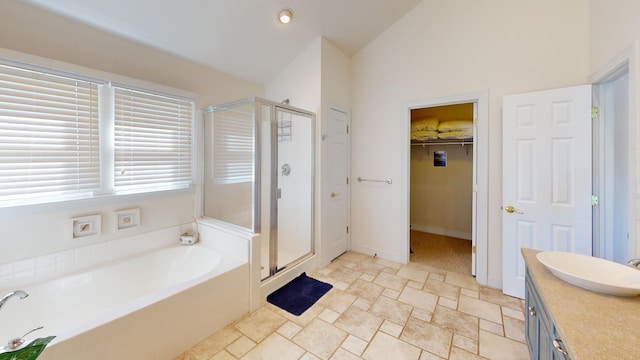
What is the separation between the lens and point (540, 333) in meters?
1.20

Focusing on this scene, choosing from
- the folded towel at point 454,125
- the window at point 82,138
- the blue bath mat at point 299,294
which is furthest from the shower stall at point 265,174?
the folded towel at point 454,125

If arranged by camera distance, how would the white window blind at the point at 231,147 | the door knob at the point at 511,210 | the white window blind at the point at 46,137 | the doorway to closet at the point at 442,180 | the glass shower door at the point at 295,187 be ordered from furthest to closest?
the doorway to closet at the point at 442,180
the glass shower door at the point at 295,187
the white window blind at the point at 231,147
the door knob at the point at 511,210
the white window blind at the point at 46,137

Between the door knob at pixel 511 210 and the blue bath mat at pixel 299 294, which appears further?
the door knob at pixel 511 210

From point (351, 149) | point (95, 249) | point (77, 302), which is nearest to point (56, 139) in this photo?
point (95, 249)

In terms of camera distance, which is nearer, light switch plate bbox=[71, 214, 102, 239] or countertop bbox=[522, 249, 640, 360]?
countertop bbox=[522, 249, 640, 360]

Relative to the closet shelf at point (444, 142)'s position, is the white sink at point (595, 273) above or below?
below

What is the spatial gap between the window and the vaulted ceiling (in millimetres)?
477

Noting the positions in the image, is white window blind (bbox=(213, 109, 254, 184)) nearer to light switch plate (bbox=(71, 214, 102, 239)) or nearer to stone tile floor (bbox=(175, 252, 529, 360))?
light switch plate (bbox=(71, 214, 102, 239))

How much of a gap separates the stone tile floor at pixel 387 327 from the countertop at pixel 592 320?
904mm

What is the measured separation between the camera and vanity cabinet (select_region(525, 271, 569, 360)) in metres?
0.96

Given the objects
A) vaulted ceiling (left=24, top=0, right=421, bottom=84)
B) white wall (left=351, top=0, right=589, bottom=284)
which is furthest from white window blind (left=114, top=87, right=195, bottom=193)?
white wall (left=351, top=0, right=589, bottom=284)

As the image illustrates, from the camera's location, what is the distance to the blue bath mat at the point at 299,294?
7.36 feet

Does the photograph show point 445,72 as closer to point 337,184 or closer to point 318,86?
point 318,86

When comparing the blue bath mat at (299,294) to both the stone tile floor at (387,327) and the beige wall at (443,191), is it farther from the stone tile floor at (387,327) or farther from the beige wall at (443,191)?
the beige wall at (443,191)
